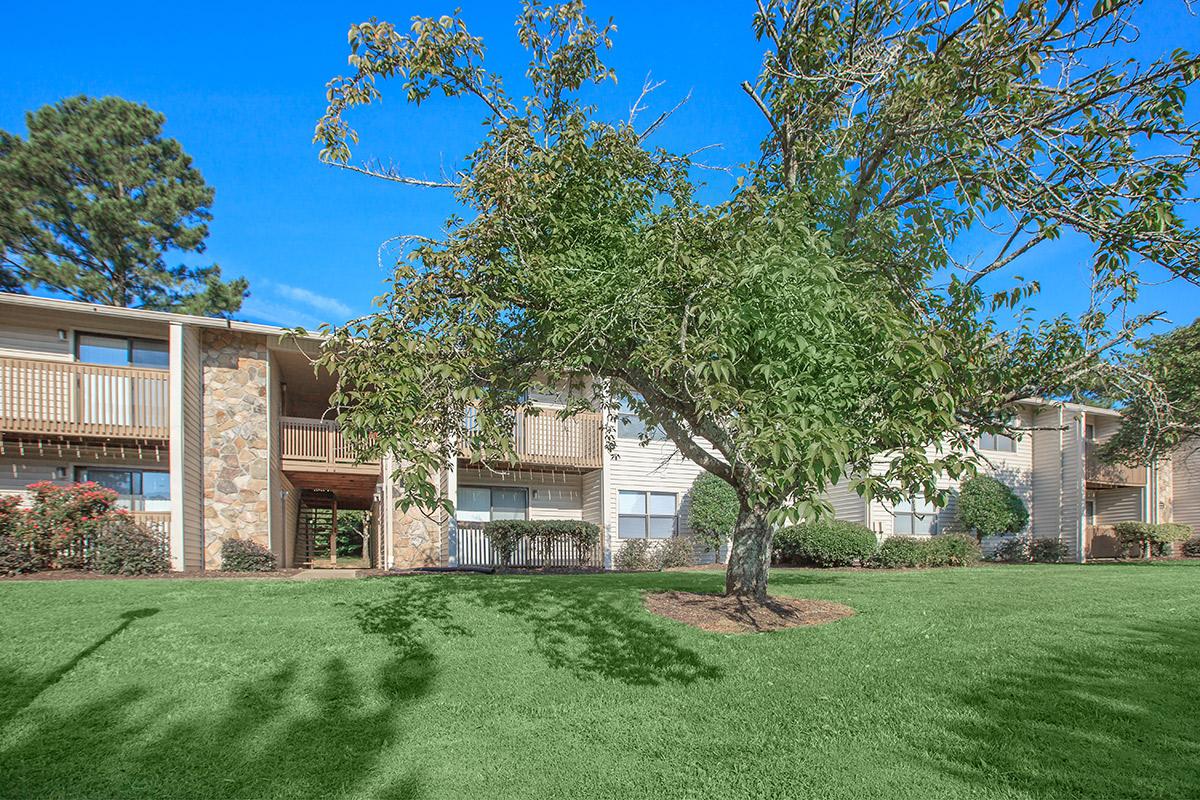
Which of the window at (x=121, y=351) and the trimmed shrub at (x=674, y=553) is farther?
the trimmed shrub at (x=674, y=553)

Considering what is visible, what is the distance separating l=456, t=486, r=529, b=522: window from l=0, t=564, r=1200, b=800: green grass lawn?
372 inches

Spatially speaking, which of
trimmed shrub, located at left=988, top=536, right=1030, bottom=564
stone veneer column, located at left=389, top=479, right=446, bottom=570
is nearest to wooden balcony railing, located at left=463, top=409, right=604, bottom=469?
stone veneer column, located at left=389, top=479, right=446, bottom=570

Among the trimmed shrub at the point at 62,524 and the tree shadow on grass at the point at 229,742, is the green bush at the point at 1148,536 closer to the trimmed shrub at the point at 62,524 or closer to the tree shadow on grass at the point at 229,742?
the tree shadow on grass at the point at 229,742

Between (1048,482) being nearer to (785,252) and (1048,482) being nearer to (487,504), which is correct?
(487,504)

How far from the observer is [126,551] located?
12195 mm

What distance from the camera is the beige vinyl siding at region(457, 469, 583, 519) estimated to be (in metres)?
18.7

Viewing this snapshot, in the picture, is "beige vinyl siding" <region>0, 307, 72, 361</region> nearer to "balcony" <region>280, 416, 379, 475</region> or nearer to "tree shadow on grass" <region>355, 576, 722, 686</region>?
"balcony" <region>280, 416, 379, 475</region>

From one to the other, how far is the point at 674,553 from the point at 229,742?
529 inches

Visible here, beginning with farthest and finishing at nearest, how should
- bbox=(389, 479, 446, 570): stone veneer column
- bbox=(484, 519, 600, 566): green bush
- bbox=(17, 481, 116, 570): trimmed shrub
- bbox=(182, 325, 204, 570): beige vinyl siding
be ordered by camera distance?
1. bbox=(484, 519, 600, 566): green bush
2. bbox=(389, 479, 446, 570): stone veneer column
3. bbox=(182, 325, 204, 570): beige vinyl siding
4. bbox=(17, 481, 116, 570): trimmed shrub

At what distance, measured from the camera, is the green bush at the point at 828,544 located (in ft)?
60.0

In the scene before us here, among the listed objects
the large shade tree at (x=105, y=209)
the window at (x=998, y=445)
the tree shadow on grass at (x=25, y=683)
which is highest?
the large shade tree at (x=105, y=209)

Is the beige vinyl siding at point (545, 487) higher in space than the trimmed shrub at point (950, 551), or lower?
higher

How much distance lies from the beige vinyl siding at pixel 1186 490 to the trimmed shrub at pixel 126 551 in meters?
31.6

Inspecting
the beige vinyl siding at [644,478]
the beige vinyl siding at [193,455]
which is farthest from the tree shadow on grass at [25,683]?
the beige vinyl siding at [644,478]
